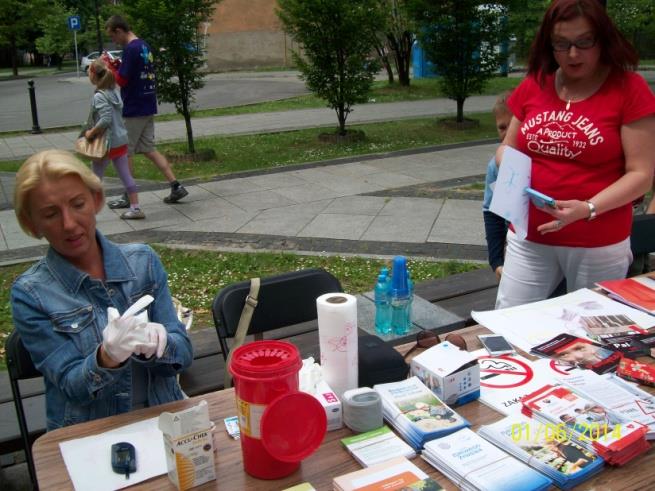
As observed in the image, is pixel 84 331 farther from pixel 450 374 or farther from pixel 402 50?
pixel 402 50

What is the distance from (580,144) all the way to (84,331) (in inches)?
70.9

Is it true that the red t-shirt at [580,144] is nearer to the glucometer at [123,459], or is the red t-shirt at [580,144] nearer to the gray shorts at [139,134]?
the glucometer at [123,459]

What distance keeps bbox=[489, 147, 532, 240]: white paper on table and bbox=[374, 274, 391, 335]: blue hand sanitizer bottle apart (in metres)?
0.99

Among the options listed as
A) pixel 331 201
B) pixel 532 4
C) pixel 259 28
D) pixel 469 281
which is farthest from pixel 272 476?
pixel 259 28

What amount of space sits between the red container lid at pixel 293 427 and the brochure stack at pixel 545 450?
17.3 inches

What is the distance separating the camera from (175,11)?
9211mm

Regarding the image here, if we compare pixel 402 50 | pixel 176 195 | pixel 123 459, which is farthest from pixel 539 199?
pixel 402 50

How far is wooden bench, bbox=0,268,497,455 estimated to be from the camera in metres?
2.65

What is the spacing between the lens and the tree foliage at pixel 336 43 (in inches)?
418

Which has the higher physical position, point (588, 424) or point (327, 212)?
point (588, 424)

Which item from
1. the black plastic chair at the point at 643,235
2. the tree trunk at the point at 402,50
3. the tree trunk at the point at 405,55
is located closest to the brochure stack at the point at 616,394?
the black plastic chair at the point at 643,235

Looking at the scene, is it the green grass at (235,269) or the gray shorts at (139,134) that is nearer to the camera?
the green grass at (235,269)

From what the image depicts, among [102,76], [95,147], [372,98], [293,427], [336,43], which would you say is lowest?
[293,427]
